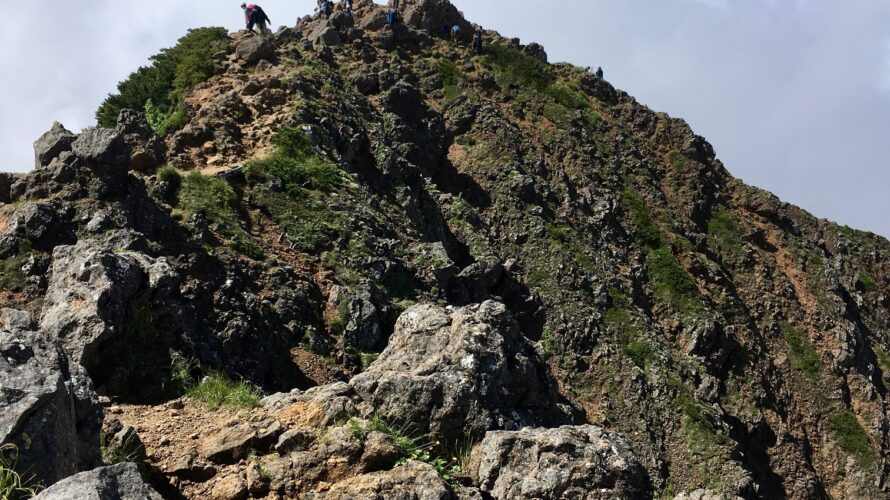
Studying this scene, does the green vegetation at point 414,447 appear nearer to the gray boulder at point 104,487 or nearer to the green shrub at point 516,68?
the gray boulder at point 104,487

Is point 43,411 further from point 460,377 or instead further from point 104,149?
point 104,149

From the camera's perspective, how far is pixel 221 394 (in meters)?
10.3

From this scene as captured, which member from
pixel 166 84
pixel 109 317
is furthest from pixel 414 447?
pixel 166 84

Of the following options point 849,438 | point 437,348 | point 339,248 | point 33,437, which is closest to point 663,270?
point 849,438

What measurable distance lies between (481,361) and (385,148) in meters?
21.7

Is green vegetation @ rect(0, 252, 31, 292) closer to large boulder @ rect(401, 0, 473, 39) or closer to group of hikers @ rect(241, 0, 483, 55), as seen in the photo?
group of hikers @ rect(241, 0, 483, 55)

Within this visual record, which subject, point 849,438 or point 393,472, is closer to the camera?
point 393,472

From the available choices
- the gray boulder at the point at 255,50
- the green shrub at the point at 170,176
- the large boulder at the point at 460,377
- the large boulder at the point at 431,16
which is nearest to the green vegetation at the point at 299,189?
the green shrub at the point at 170,176

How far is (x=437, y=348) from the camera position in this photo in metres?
11.9

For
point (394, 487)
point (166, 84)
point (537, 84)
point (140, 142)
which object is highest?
point (537, 84)

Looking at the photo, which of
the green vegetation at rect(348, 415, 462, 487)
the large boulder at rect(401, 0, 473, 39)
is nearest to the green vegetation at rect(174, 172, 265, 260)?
the green vegetation at rect(348, 415, 462, 487)

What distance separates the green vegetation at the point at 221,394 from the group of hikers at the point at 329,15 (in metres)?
26.7

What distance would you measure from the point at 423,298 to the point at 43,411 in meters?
16.2

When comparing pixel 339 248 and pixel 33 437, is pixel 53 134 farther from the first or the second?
pixel 33 437
